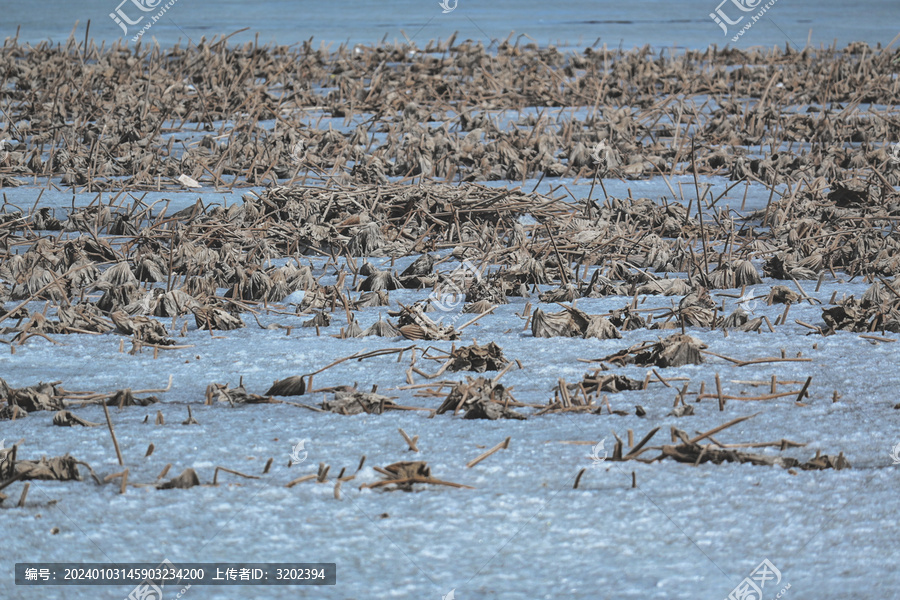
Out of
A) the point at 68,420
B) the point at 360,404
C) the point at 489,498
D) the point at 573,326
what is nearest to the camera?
the point at 489,498

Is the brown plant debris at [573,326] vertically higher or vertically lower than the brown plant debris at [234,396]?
higher

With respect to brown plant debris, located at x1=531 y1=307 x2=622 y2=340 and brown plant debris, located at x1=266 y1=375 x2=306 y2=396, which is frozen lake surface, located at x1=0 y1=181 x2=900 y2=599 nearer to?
brown plant debris, located at x1=266 y1=375 x2=306 y2=396

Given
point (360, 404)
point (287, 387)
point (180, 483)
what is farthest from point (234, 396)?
point (180, 483)

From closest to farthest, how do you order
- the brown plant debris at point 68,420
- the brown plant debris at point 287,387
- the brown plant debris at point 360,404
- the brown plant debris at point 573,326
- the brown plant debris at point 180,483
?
the brown plant debris at point 180,483
the brown plant debris at point 68,420
the brown plant debris at point 360,404
the brown plant debris at point 287,387
the brown plant debris at point 573,326

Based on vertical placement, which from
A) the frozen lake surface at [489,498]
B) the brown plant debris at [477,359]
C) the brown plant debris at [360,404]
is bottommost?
the frozen lake surface at [489,498]

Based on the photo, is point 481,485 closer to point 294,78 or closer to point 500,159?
point 500,159

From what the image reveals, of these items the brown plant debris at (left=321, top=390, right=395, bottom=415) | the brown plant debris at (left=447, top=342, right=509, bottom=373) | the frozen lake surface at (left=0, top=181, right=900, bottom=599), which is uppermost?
the brown plant debris at (left=447, top=342, right=509, bottom=373)

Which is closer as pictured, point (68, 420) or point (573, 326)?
point (68, 420)

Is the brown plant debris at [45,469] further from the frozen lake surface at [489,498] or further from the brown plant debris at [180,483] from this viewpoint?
the brown plant debris at [180,483]

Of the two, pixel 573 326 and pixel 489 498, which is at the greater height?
pixel 573 326

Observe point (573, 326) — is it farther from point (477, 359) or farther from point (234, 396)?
point (234, 396)

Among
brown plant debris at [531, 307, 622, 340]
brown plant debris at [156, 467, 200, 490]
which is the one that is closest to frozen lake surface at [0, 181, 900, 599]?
brown plant debris at [156, 467, 200, 490]

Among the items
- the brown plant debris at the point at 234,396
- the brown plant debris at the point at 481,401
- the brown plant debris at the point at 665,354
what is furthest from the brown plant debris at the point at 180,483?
the brown plant debris at the point at 665,354

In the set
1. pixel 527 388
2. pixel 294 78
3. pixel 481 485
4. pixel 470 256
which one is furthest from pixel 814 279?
pixel 294 78
